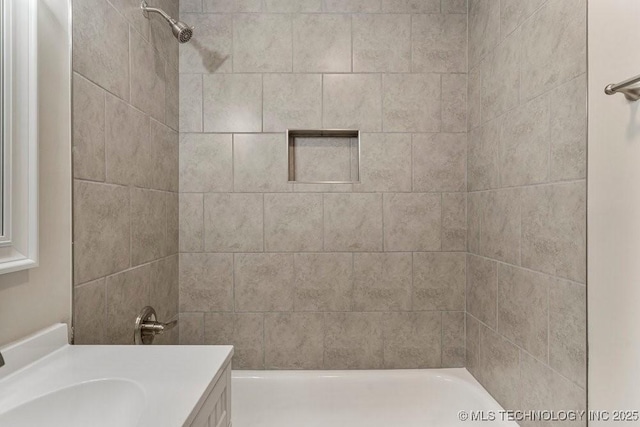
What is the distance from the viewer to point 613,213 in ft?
3.35

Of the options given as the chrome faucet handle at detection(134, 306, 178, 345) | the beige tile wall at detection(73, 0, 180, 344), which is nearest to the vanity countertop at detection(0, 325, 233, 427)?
the beige tile wall at detection(73, 0, 180, 344)

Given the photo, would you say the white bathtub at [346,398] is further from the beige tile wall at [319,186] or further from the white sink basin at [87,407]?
the white sink basin at [87,407]

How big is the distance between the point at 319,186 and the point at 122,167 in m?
0.91

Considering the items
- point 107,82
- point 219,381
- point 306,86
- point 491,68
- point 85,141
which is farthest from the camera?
point 306,86

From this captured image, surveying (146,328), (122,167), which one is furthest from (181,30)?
(146,328)

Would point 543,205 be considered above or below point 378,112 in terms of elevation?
below

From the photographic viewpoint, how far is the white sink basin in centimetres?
74

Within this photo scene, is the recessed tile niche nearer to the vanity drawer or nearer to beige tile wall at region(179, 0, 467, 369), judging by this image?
beige tile wall at region(179, 0, 467, 369)

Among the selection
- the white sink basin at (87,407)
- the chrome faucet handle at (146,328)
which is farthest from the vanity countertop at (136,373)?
the chrome faucet handle at (146,328)

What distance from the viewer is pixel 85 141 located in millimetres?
1178

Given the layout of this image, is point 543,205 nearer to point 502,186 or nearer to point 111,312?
point 502,186

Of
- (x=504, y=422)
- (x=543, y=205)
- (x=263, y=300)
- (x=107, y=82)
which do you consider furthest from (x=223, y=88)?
(x=504, y=422)

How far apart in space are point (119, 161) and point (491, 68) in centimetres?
155

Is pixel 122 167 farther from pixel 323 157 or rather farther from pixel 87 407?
pixel 323 157
